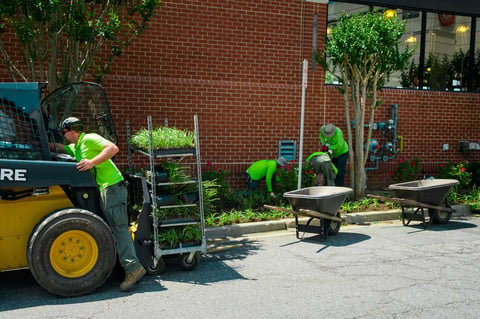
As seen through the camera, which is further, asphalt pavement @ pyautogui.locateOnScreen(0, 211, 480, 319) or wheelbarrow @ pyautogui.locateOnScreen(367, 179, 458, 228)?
wheelbarrow @ pyautogui.locateOnScreen(367, 179, 458, 228)

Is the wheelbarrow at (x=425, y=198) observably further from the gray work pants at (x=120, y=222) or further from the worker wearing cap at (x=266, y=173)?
the gray work pants at (x=120, y=222)

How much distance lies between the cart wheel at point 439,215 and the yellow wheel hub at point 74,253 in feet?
19.6

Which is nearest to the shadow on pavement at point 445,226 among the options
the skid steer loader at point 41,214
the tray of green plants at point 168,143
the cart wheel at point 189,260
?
the cart wheel at point 189,260

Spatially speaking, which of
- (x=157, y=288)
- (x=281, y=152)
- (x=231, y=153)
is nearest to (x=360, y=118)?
(x=281, y=152)

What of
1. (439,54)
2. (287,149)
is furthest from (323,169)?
(439,54)

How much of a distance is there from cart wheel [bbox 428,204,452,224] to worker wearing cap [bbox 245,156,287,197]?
2805 mm

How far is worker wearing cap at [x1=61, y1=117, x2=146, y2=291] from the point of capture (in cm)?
524

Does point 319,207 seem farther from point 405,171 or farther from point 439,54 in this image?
point 439,54

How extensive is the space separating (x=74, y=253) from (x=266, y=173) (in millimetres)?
5242

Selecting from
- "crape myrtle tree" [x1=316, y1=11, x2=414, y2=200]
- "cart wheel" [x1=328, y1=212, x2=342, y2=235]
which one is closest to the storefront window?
"crape myrtle tree" [x1=316, y1=11, x2=414, y2=200]

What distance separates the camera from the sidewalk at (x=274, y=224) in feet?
25.8

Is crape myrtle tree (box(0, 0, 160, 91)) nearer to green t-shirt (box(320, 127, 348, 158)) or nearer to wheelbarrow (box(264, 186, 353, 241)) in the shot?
wheelbarrow (box(264, 186, 353, 241))

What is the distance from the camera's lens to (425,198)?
8273mm

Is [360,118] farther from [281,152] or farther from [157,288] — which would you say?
[157,288]
